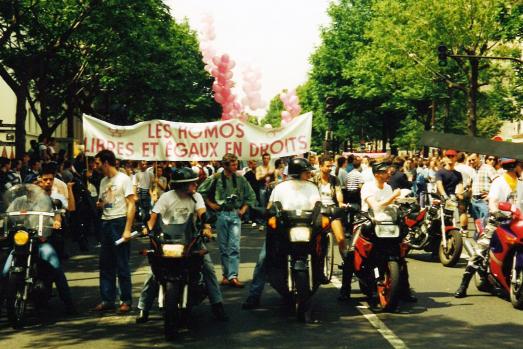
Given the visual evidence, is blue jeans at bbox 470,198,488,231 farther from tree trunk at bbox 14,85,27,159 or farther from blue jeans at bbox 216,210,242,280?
tree trunk at bbox 14,85,27,159

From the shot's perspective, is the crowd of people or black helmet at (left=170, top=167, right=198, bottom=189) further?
the crowd of people

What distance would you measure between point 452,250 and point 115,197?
5971 millimetres

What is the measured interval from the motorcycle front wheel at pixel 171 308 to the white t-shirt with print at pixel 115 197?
175cm

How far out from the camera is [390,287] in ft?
29.4

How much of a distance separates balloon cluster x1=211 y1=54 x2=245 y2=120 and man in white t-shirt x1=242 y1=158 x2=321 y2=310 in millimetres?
18025

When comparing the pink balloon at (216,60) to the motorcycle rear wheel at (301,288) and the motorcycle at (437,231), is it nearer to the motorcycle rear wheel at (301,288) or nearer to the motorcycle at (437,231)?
the motorcycle at (437,231)

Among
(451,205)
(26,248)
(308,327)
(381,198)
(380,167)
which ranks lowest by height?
(308,327)

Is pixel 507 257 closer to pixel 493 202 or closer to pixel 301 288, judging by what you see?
pixel 493 202

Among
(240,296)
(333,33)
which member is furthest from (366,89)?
(240,296)

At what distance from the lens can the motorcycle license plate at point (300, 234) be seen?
339 inches

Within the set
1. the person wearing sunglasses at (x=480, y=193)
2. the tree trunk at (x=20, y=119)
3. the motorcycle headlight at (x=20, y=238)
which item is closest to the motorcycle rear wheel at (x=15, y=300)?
the motorcycle headlight at (x=20, y=238)

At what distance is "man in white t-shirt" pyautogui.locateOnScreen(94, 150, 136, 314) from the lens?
361 inches

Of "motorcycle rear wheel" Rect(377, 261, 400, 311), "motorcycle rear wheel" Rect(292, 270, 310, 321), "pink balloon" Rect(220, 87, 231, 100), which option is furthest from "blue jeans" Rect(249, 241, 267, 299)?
"pink balloon" Rect(220, 87, 231, 100)

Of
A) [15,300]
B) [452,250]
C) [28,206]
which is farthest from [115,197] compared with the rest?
[452,250]
